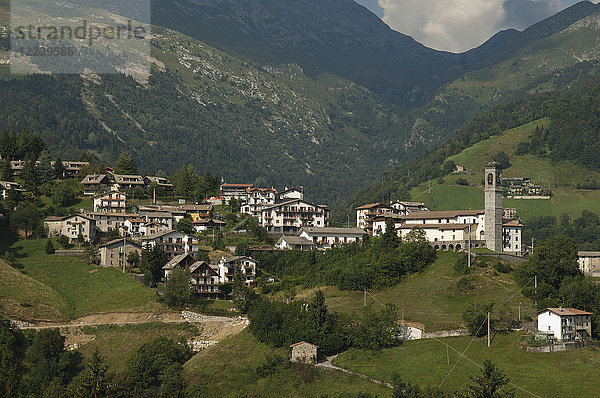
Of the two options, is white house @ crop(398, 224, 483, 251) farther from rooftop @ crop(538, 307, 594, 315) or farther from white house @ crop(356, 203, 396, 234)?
rooftop @ crop(538, 307, 594, 315)

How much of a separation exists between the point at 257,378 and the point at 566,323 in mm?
36053

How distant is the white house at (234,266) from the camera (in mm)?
122938

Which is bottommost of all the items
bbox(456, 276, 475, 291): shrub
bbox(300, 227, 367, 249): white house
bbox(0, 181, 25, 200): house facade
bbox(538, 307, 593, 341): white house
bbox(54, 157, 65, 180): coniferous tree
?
bbox(538, 307, 593, 341): white house

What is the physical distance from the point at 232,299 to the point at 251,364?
26.0 m

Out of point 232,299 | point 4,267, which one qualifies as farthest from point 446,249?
point 4,267

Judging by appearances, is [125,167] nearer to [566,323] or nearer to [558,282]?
[558,282]

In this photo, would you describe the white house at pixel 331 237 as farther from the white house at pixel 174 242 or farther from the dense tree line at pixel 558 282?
the dense tree line at pixel 558 282

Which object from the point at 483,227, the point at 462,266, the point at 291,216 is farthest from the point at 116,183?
the point at 462,266

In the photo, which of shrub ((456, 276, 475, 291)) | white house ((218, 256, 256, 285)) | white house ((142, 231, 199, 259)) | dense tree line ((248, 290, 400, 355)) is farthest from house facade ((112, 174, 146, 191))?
shrub ((456, 276, 475, 291))

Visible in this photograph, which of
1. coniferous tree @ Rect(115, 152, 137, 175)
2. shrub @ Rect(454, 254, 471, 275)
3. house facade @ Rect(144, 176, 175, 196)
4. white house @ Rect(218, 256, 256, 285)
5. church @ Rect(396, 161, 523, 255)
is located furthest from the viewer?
coniferous tree @ Rect(115, 152, 137, 175)

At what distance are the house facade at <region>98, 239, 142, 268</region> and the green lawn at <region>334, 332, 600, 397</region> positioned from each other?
4685 cm

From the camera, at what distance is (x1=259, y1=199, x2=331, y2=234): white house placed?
156 m

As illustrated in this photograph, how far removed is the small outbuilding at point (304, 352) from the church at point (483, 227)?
4032 centimetres

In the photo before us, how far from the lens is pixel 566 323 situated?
89125 mm
